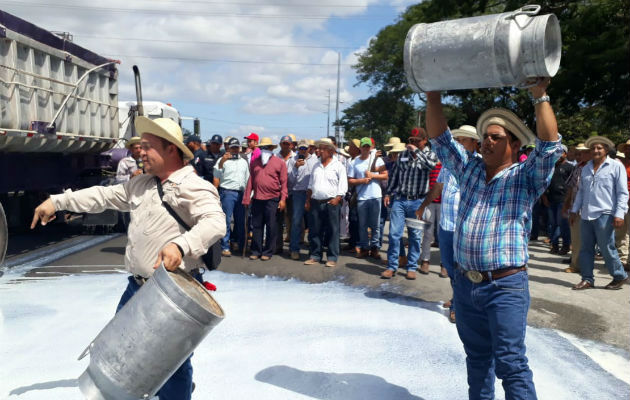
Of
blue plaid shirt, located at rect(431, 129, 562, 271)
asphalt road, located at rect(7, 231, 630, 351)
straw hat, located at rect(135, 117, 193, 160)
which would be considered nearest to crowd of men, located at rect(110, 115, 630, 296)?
asphalt road, located at rect(7, 231, 630, 351)

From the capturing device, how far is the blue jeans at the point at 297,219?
352 inches

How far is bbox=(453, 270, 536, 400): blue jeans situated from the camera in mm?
2961

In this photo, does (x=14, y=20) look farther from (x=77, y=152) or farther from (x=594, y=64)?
(x=594, y=64)

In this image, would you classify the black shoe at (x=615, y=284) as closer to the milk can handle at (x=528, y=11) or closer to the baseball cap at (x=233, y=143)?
the milk can handle at (x=528, y=11)

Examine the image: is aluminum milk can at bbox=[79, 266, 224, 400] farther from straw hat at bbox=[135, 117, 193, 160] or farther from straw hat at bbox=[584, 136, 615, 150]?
straw hat at bbox=[584, 136, 615, 150]

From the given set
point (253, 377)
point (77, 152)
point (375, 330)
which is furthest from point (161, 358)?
point (77, 152)

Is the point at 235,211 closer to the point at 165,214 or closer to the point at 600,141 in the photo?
the point at 600,141

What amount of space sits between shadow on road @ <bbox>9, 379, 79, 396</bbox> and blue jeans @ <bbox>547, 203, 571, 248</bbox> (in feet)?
26.7

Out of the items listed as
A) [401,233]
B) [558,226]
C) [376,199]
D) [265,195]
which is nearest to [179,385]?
[401,233]

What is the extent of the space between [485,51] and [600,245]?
537 cm

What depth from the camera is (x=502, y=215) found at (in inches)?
123

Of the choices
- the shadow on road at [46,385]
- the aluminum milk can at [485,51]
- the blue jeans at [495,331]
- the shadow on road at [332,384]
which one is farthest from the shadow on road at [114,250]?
the aluminum milk can at [485,51]

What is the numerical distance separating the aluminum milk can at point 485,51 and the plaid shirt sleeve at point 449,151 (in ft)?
1.65

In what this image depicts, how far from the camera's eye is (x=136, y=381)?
2643mm
